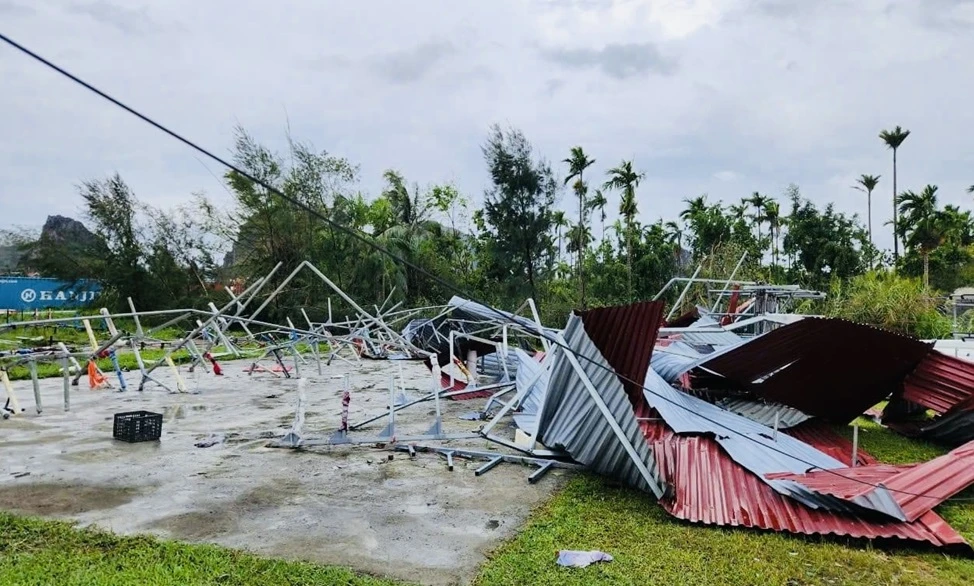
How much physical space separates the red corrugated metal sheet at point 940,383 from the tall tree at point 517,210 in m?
13.3

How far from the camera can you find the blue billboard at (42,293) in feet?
65.5

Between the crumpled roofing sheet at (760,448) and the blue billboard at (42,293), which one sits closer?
the crumpled roofing sheet at (760,448)

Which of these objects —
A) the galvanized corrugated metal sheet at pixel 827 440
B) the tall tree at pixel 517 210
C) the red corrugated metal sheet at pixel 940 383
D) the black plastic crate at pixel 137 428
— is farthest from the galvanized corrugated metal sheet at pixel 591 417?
the tall tree at pixel 517 210

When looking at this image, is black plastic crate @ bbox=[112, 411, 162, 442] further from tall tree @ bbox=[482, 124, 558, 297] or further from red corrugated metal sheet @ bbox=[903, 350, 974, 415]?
tall tree @ bbox=[482, 124, 558, 297]

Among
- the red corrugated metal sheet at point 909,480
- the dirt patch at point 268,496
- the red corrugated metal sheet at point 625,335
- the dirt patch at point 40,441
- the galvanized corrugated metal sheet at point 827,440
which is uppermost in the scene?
the red corrugated metal sheet at point 625,335

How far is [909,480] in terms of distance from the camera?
3842 mm

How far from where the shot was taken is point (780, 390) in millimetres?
5859

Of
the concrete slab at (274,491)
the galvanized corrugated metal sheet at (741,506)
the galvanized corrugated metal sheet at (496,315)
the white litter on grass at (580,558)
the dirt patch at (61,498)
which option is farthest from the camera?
the galvanized corrugated metal sheet at (496,315)

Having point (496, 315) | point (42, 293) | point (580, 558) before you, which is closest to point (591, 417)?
point (496, 315)

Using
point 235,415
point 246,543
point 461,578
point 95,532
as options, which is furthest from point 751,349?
point 235,415

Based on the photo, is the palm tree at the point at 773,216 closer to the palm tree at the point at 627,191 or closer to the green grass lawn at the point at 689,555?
the palm tree at the point at 627,191

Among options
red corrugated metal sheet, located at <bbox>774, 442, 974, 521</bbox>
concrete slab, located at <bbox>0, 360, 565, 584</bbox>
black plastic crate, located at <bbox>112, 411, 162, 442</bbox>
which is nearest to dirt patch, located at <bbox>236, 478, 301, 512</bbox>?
concrete slab, located at <bbox>0, 360, 565, 584</bbox>

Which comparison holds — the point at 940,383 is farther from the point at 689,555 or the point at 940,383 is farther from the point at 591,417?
the point at 689,555

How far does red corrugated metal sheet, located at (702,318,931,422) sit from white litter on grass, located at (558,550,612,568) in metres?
2.82
